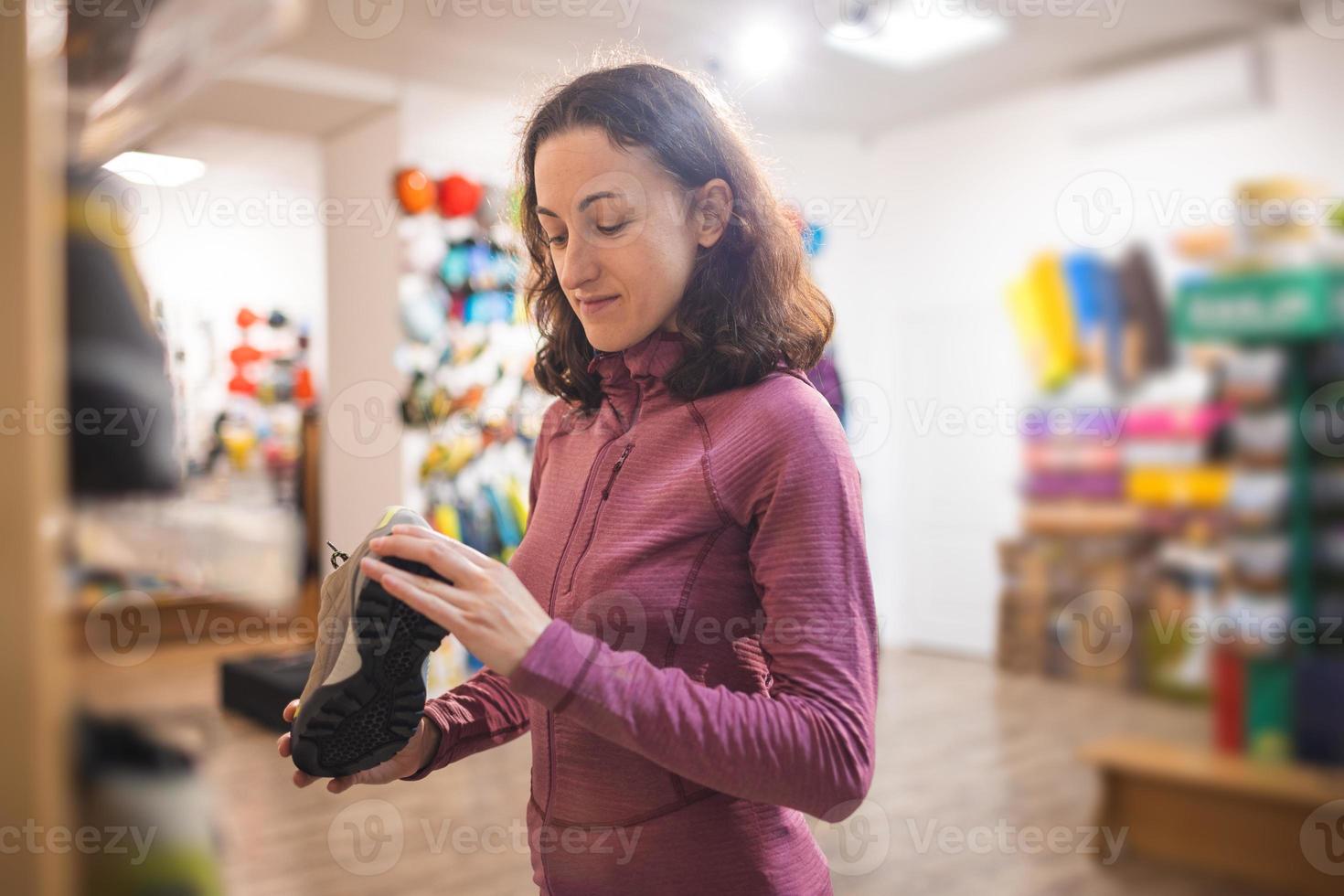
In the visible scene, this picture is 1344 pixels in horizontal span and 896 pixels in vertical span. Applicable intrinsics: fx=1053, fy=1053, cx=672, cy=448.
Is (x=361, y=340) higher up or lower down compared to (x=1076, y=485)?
higher up

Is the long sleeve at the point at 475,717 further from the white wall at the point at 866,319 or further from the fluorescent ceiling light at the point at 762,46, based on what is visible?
the white wall at the point at 866,319

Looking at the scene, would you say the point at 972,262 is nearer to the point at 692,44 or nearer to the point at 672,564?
the point at 692,44

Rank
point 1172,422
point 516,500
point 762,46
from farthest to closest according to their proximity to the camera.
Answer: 1. point 1172,422
2. point 516,500
3. point 762,46

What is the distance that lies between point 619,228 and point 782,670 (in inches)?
17.1

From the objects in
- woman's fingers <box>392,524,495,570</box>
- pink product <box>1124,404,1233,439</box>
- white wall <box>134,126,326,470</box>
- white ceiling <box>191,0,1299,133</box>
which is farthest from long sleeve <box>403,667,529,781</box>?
pink product <box>1124,404,1233,439</box>

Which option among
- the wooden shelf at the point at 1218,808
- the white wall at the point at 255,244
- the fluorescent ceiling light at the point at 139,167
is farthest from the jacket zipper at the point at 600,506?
the white wall at the point at 255,244

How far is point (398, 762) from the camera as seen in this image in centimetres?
103

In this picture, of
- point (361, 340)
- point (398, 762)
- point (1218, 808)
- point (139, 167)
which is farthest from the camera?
point (361, 340)

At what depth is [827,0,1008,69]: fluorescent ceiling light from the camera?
14.1 ft

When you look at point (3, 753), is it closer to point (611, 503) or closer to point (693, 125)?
point (611, 503)

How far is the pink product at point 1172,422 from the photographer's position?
4609 millimetres

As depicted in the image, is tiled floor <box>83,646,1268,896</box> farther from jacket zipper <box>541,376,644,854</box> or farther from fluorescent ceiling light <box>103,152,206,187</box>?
fluorescent ceiling light <box>103,152,206,187</box>

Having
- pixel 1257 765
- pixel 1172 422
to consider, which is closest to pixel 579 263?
pixel 1257 765

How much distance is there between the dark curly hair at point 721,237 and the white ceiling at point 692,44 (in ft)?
9.69
